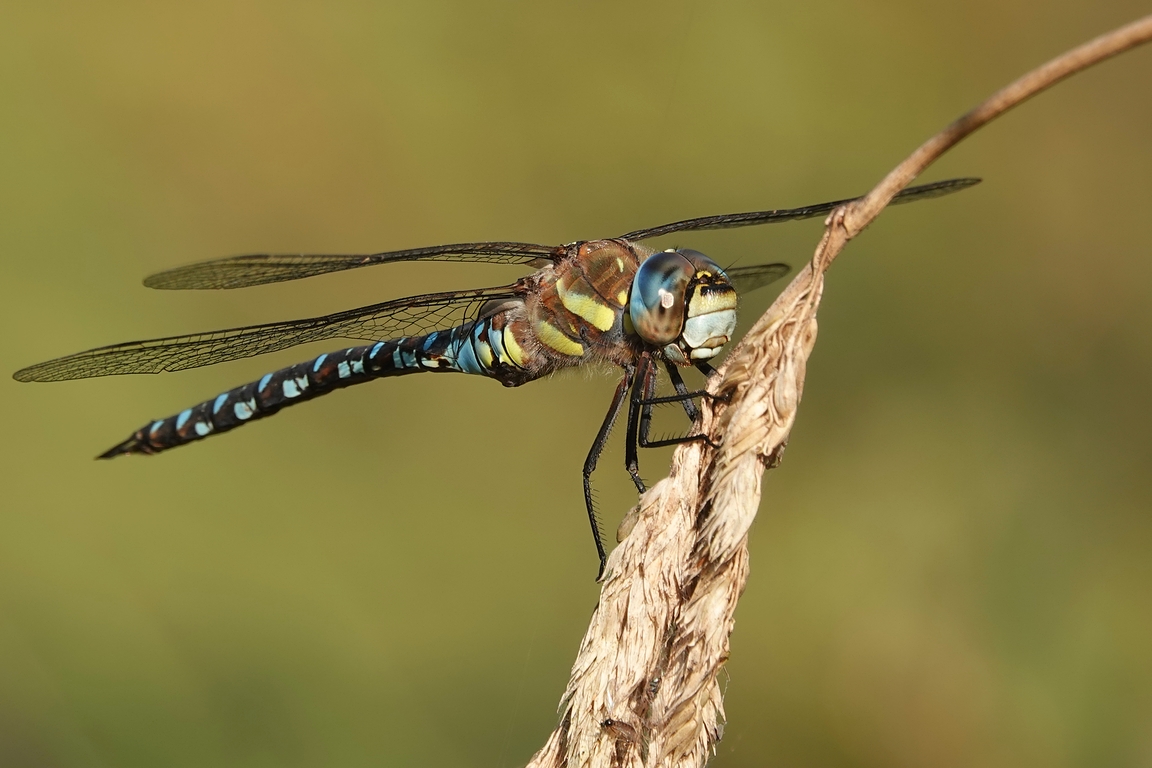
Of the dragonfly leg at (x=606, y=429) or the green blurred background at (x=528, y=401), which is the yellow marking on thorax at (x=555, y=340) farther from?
the green blurred background at (x=528, y=401)

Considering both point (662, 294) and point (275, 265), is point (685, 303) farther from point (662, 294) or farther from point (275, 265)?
point (275, 265)

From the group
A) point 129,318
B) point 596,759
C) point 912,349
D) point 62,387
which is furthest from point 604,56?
point 596,759

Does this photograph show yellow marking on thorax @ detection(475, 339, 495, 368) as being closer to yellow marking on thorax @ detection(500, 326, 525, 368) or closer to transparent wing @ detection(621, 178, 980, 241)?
yellow marking on thorax @ detection(500, 326, 525, 368)

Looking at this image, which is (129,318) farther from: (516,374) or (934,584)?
(934,584)

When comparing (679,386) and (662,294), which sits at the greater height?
(662,294)

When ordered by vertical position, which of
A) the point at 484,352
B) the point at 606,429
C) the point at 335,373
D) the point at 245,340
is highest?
the point at 245,340

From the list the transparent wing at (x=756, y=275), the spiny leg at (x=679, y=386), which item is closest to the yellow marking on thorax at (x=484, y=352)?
the spiny leg at (x=679, y=386)


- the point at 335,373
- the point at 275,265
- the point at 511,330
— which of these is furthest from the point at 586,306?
the point at 335,373
